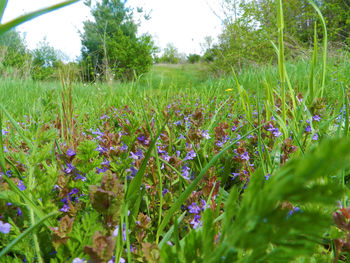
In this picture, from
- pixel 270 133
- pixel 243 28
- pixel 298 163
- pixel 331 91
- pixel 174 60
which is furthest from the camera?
pixel 174 60

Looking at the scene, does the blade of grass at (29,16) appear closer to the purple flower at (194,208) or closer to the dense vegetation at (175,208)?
the dense vegetation at (175,208)

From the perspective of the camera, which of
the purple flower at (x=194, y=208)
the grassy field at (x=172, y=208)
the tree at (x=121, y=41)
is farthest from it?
the tree at (x=121, y=41)

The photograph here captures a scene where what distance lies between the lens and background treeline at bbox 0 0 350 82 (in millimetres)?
6871

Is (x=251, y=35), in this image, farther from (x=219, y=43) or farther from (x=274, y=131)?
(x=274, y=131)

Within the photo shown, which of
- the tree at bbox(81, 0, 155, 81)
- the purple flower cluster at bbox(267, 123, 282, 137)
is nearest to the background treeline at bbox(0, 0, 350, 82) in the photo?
the tree at bbox(81, 0, 155, 81)

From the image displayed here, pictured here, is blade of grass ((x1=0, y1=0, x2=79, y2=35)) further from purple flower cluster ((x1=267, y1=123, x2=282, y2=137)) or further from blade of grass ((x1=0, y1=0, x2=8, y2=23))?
purple flower cluster ((x1=267, y1=123, x2=282, y2=137))

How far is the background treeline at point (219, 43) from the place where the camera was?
22.5 ft

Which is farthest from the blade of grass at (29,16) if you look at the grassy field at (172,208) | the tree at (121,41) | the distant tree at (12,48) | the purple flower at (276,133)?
the tree at (121,41)

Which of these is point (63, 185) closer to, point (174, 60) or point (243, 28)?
point (243, 28)

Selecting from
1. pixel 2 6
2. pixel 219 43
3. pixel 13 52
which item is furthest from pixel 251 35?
pixel 2 6

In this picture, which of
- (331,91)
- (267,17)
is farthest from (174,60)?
(331,91)

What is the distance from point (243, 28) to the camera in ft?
31.0

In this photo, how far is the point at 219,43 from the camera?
37.9ft

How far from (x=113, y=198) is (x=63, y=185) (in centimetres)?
33
